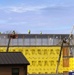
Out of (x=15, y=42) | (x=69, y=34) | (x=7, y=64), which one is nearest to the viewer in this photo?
(x=7, y=64)

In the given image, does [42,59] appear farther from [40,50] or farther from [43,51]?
[40,50]

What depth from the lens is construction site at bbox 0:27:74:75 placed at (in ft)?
342

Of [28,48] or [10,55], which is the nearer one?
[10,55]

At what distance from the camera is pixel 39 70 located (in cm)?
10494

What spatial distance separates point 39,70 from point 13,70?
6146cm

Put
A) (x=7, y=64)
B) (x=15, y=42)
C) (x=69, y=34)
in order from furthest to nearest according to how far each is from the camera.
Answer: (x=69, y=34) < (x=15, y=42) < (x=7, y=64)

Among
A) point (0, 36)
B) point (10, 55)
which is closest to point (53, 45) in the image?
point (0, 36)

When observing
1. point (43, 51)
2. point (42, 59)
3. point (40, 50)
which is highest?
point (40, 50)

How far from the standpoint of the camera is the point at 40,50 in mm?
105250

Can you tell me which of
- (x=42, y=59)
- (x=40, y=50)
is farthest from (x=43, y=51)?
(x=42, y=59)

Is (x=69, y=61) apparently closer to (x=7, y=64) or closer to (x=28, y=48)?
(x=28, y=48)

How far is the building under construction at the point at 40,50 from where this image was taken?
104m

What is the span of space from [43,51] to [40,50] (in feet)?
3.45

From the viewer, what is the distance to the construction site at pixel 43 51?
104375 mm
